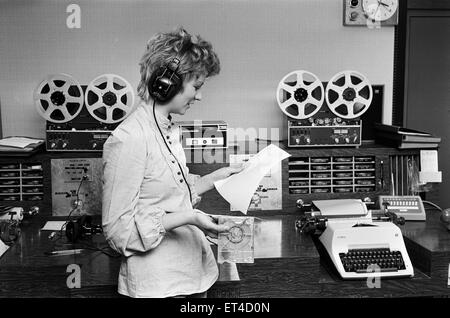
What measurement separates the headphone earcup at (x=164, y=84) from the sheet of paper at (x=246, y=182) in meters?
0.35

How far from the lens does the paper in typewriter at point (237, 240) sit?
154 cm

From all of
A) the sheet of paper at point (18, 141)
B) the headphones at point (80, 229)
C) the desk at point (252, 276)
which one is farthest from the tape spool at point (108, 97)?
the desk at point (252, 276)

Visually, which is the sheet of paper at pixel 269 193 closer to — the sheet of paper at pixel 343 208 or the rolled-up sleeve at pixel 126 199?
the sheet of paper at pixel 343 208

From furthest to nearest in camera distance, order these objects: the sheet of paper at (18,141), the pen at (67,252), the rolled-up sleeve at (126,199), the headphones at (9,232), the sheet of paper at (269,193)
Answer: the sheet of paper at (269,193) < the sheet of paper at (18,141) < the headphones at (9,232) < the pen at (67,252) < the rolled-up sleeve at (126,199)

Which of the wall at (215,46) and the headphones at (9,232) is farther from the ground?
the wall at (215,46)

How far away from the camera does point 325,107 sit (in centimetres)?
242

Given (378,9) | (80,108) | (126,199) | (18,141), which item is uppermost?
(378,9)

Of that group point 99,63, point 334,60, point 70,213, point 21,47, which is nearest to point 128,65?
point 99,63

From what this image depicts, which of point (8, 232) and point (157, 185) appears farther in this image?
point (8, 232)

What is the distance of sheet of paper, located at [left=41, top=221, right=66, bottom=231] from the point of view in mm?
2215

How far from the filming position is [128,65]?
104 inches

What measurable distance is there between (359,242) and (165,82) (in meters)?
1.11

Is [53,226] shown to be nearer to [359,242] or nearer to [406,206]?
[359,242]

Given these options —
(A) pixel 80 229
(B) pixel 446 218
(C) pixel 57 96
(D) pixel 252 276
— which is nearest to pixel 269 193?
(D) pixel 252 276
